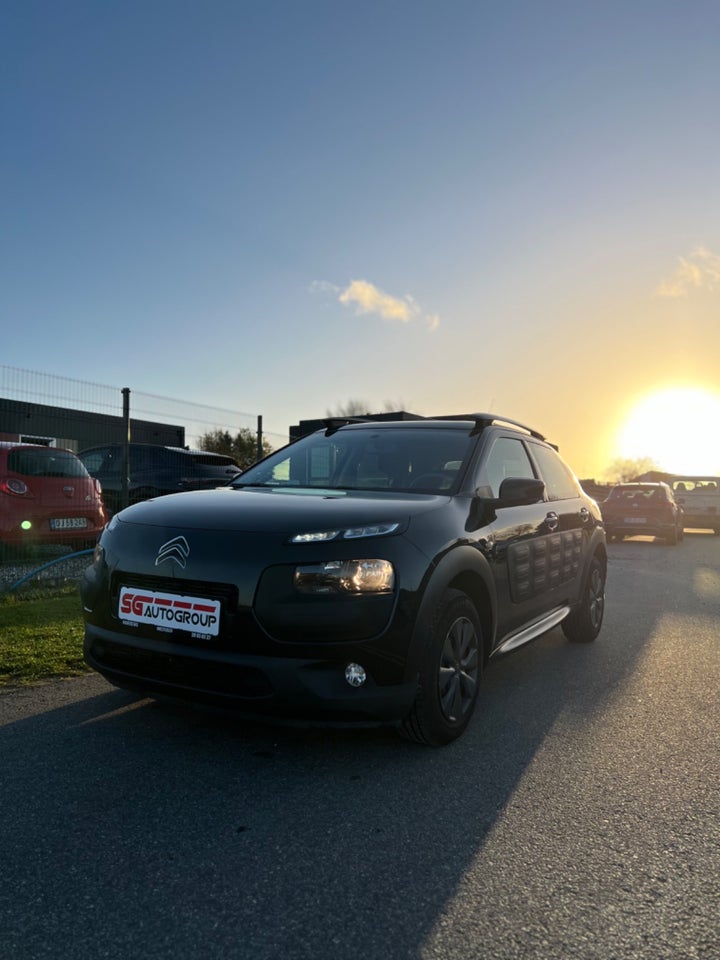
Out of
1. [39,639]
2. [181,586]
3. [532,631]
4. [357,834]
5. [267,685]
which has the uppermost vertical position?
[181,586]

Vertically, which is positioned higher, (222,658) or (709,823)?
(222,658)

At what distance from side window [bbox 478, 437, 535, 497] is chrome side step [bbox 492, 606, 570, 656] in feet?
2.79

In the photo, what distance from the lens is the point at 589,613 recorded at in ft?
19.1

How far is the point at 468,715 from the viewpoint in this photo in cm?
359

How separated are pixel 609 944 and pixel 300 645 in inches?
57.0

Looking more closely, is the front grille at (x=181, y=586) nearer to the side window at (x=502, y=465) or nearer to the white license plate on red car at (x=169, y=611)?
the white license plate on red car at (x=169, y=611)

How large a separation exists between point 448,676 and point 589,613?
283 centimetres

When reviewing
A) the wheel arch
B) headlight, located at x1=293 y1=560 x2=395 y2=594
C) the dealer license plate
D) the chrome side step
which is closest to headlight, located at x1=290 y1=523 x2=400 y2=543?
headlight, located at x1=293 y1=560 x2=395 y2=594

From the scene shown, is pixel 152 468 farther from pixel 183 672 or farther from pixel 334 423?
pixel 183 672

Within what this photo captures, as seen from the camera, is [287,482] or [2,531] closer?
[287,482]

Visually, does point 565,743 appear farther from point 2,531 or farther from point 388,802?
point 2,531

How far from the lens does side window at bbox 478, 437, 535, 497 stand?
4.16 meters

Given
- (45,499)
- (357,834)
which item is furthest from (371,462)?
(45,499)

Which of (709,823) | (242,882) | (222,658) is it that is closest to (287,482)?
(222,658)
